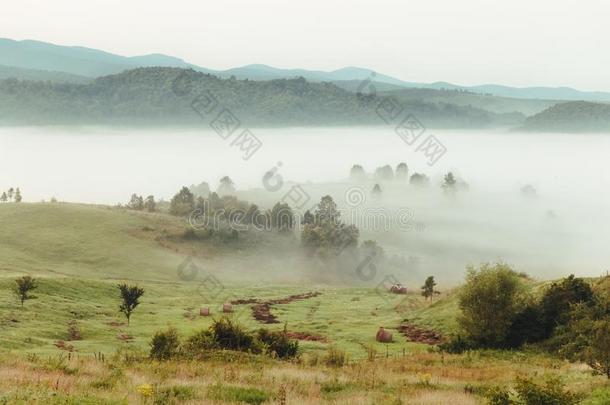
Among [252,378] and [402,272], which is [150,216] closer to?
[402,272]

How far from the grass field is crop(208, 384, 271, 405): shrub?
Answer: 0.06 m

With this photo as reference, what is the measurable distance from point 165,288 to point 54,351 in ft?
180

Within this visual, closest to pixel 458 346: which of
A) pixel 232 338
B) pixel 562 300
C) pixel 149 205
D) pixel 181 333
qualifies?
pixel 562 300

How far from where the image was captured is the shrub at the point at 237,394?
60.1ft

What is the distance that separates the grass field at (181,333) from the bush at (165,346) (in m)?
0.82

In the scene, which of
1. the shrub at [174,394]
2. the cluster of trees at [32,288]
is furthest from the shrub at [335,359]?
the cluster of trees at [32,288]

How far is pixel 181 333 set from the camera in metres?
48.8

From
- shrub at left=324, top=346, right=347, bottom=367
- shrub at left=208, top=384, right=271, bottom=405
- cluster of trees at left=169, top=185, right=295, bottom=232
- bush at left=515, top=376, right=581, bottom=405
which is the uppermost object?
cluster of trees at left=169, top=185, right=295, bottom=232

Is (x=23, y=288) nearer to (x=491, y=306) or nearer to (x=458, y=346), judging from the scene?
(x=458, y=346)

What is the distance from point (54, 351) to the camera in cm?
3403

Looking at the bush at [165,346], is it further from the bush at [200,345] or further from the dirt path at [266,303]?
the dirt path at [266,303]

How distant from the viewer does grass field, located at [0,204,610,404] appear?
1970 cm

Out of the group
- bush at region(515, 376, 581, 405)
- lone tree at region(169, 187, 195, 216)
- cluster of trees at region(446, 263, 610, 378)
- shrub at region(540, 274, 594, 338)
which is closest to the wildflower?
bush at region(515, 376, 581, 405)

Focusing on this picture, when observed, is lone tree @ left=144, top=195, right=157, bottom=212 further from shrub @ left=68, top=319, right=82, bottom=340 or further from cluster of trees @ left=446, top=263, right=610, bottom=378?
cluster of trees @ left=446, top=263, right=610, bottom=378
